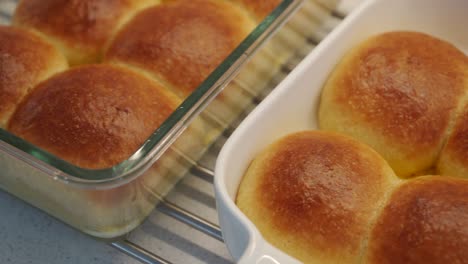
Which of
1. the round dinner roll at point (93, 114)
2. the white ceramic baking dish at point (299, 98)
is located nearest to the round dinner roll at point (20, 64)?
the round dinner roll at point (93, 114)

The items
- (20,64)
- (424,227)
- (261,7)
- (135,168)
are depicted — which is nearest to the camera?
(424,227)

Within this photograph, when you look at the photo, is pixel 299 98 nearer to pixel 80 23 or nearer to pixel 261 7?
pixel 261 7

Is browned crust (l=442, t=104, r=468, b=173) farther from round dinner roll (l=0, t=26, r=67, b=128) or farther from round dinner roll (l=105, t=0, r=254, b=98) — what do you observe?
round dinner roll (l=0, t=26, r=67, b=128)

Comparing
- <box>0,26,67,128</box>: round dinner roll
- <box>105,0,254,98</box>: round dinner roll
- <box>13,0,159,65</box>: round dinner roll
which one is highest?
<box>105,0,254,98</box>: round dinner roll

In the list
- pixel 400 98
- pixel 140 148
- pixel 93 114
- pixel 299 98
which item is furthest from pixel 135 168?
pixel 400 98

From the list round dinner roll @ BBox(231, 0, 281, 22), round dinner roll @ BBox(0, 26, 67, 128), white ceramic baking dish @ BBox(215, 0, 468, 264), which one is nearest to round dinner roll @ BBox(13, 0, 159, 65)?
round dinner roll @ BBox(0, 26, 67, 128)

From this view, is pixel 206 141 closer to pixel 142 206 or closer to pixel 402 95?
pixel 142 206
